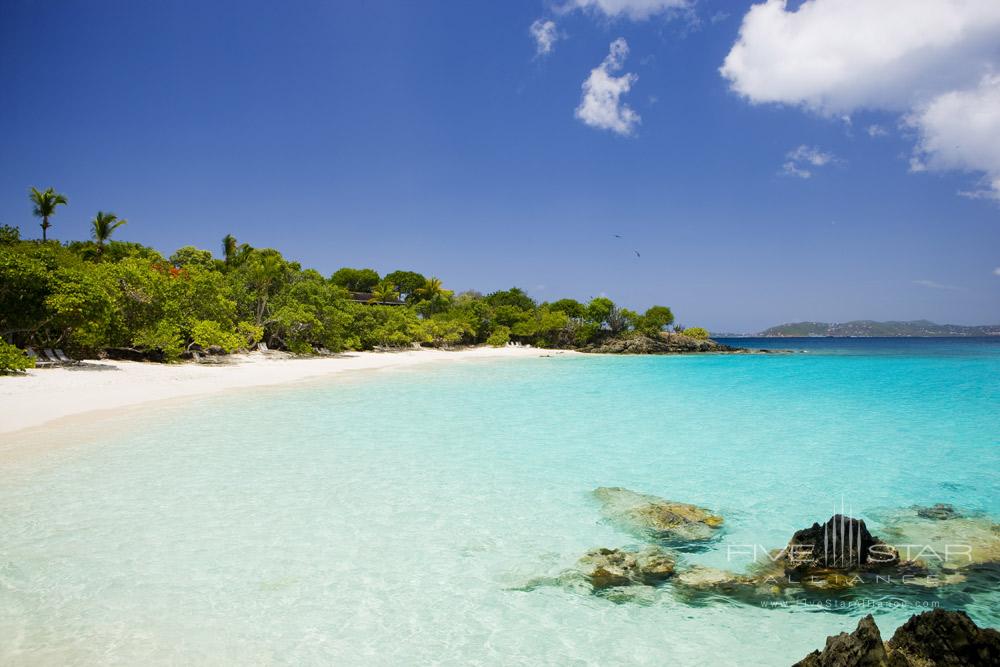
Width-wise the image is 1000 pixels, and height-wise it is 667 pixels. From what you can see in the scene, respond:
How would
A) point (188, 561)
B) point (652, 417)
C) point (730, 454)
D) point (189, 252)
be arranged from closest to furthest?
point (188, 561) → point (730, 454) → point (652, 417) → point (189, 252)

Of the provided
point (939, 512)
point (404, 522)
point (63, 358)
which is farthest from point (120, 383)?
point (939, 512)

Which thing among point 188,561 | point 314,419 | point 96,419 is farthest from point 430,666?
point 96,419

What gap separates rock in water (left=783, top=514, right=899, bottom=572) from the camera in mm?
4750

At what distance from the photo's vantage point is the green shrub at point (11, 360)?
14.2 metres

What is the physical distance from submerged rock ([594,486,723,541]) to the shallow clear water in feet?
1.08

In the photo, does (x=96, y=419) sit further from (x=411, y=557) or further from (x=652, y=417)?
(x=652, y=417)

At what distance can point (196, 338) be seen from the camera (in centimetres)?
2208

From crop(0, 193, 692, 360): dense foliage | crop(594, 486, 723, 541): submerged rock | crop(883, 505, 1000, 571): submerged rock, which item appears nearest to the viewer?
crop(883, 505, 1000, 571): submerged rock

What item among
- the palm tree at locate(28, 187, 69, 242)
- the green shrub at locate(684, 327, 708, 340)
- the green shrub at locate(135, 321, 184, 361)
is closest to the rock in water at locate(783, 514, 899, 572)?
the green shrub at locate(135, 321, 184, 361)

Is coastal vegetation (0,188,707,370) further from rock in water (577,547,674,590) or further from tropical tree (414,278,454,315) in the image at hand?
rock in water (577,547,674,590)

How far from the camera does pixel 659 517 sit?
6.15 metres

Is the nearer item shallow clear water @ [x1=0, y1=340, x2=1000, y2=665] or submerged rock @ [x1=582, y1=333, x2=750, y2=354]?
shallow clear water @ [x1=0, y1=340, x2=1000, y2=665]

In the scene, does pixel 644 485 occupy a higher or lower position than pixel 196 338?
lower

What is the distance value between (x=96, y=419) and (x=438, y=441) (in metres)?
7.43
